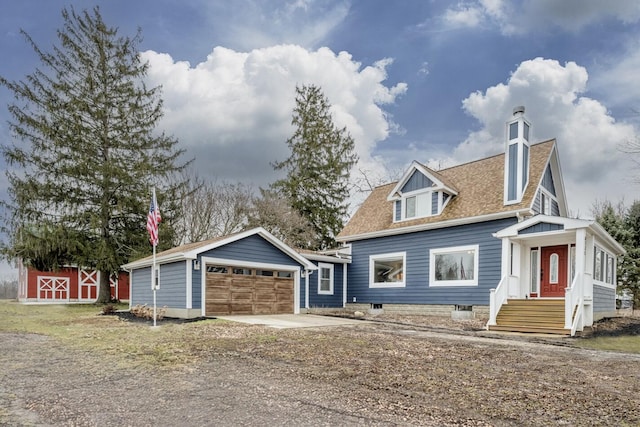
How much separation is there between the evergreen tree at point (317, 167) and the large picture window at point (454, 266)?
15.8 meters

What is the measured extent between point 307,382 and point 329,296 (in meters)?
14.4

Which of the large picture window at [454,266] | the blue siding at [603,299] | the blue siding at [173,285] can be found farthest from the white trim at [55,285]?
the blue siding at [603,299]

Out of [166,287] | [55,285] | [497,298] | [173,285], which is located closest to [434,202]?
[497,298]

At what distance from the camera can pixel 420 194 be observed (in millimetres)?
17875

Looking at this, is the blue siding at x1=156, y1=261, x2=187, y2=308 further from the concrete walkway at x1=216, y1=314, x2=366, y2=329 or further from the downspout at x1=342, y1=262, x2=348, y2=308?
the downspout at x1=342, y1=262, x2=348, y2=308

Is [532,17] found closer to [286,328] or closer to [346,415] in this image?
[286,328]

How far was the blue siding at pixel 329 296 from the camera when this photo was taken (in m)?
18.9

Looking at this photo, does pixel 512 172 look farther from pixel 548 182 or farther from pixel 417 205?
pixel 417 205

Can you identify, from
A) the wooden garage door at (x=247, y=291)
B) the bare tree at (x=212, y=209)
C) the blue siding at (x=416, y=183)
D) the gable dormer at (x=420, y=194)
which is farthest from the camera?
the bare tree at (x=212, y=209)

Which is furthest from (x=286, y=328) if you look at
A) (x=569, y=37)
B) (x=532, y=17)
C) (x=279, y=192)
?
(x=279, y=192)

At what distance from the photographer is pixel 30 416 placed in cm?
406

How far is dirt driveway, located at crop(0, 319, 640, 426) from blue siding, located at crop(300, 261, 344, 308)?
1014 cm

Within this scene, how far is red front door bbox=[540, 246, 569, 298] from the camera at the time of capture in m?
14.6

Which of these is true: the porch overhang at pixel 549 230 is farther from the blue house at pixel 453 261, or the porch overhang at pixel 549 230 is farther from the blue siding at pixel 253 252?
the blue siding at pixel 253 252
